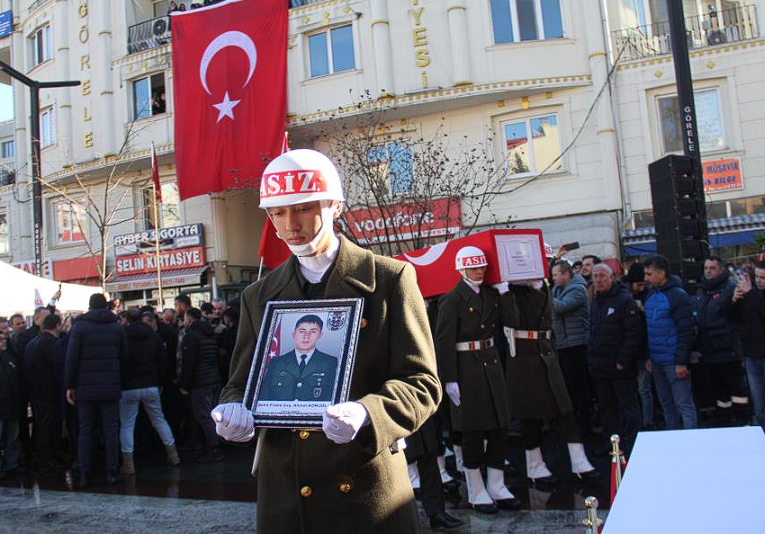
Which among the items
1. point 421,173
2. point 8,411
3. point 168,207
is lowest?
point 8,411

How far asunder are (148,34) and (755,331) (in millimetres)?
21878

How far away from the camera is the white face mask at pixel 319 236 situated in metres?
2.50

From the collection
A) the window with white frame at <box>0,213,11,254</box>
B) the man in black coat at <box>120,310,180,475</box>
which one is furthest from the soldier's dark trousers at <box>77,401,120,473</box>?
the window with white frame at <box>0,213,11,254</box>

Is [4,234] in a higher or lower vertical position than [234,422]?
higher

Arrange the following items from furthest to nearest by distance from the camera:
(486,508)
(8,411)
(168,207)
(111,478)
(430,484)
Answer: (168,207) → (8,411) → (111,478) → (486,508) → (430,484)

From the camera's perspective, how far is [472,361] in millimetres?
6625

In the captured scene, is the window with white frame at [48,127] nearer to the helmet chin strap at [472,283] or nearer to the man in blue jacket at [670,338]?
the helmet chin strap at [472,283]

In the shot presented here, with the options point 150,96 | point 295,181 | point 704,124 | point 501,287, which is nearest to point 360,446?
point 295,181

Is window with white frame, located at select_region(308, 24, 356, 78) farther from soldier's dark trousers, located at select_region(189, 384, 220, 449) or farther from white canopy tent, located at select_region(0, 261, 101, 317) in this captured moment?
soldier's dark trousers, located at select_region(189, 384, 220, 449)

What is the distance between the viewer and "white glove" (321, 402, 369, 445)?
2.07 meters

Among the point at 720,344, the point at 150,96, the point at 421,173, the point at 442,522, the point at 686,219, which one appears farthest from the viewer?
the point at 150,96

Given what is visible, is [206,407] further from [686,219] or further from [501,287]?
[686,219]

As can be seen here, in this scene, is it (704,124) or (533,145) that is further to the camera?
(533,145)

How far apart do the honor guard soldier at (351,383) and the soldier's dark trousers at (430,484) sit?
143 inches
